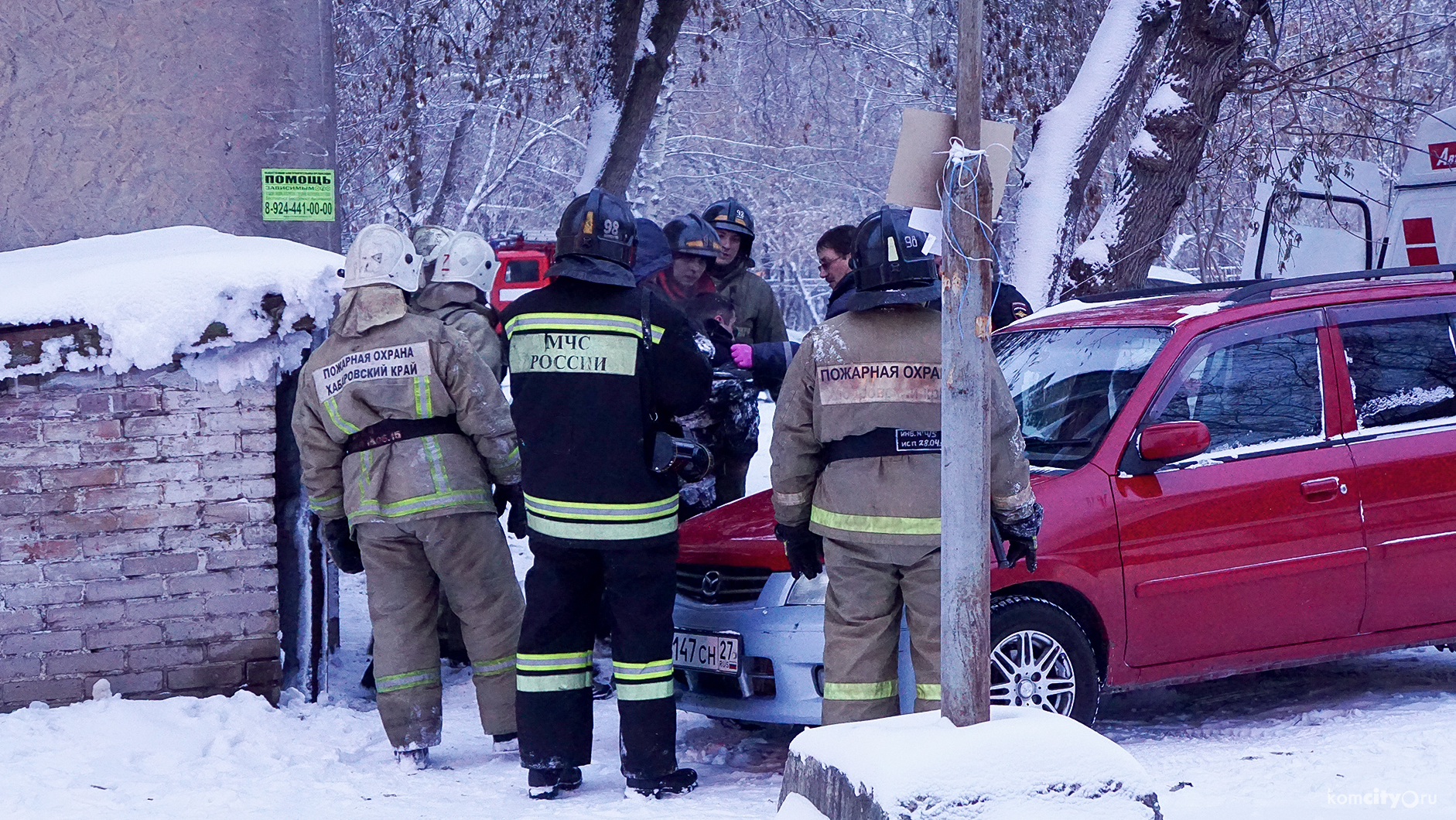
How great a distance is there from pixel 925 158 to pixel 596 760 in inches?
105

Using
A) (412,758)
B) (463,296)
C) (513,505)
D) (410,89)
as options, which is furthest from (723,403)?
(410,89)

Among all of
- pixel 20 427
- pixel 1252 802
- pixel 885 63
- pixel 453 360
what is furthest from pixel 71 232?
pixel 885 63

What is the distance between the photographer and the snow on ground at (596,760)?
3939 mm

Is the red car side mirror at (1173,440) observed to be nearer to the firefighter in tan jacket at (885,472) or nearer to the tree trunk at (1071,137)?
the firefighter in tan jacket at (885,472)

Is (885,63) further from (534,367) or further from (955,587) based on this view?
(955,587)

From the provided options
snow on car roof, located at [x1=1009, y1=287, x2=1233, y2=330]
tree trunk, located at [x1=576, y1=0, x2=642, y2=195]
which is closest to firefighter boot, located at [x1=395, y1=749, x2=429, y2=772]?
snow on car roof, located at [x1=1009, y1=287, x2=1233, y2=330]

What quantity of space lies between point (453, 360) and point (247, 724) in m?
1.47

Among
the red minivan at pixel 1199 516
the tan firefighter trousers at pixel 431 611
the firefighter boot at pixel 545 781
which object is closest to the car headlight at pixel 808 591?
the red minivan at pixel 1199 516

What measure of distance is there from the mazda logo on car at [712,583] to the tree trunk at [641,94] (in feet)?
17.8

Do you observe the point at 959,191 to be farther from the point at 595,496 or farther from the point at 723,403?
the point at 723,403

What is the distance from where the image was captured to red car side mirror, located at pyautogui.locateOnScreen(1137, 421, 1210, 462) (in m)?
4.41

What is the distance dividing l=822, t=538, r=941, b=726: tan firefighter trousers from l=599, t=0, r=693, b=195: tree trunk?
6.03 meters

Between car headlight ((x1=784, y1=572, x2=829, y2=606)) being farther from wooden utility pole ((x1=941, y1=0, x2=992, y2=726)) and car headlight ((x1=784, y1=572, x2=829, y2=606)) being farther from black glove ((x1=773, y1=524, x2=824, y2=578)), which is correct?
wooden utility pole ((x1=941, y1=0, x2=992, y2=726))

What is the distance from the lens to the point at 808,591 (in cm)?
430
